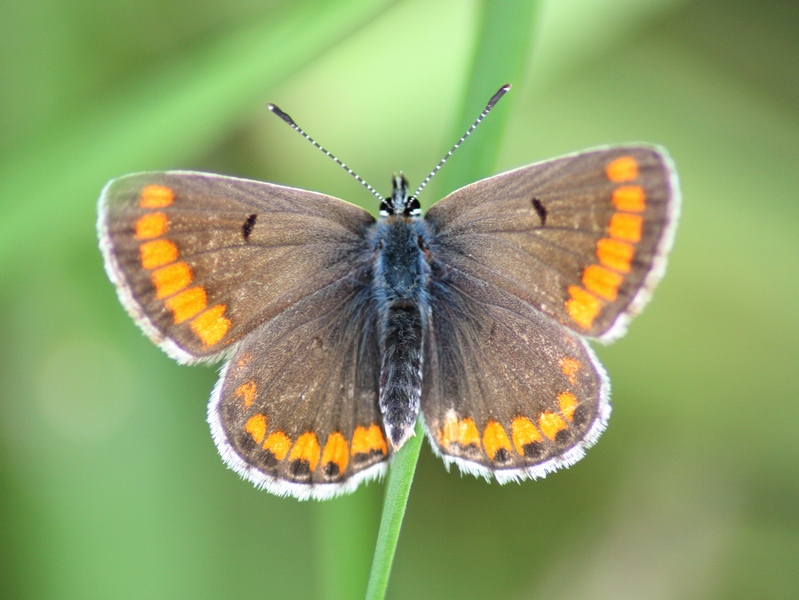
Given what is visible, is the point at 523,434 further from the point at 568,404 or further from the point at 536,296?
the point at 536,296

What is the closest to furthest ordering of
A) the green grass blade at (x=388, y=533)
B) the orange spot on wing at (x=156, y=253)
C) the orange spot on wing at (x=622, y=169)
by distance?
the green grass blade at (x=388, y=533)
the orange spot on wing at (x=622, y=169)
the orange spot on wing at (x=156, y=253)

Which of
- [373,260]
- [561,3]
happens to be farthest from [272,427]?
[561,3]

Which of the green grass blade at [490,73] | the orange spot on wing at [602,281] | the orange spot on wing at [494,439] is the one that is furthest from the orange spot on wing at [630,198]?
the orange spot on wing at [494,439]

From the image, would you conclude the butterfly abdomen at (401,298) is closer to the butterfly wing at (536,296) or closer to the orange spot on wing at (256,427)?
the butterfly wing at (536,296)

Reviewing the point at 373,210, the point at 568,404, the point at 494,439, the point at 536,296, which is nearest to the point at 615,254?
the point at 536,296

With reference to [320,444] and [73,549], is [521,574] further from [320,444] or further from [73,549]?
[73,549]
